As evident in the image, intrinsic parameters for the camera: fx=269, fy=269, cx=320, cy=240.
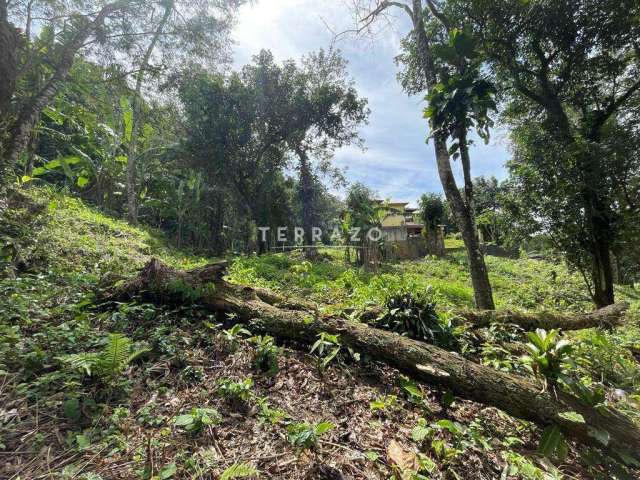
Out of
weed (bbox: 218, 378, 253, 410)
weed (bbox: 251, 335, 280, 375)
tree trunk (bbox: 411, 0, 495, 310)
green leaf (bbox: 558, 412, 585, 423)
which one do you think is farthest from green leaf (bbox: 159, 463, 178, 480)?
tree trunk (bbox: 411, 0, 495, 310)

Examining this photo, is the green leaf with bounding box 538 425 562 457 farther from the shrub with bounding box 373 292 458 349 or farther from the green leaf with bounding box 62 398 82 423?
the green leaf with bounding box 62 398 82 423

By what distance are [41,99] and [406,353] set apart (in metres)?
7.00

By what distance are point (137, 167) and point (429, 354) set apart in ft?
46.2

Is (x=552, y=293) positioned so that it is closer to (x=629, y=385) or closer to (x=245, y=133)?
(x=629, y=385)

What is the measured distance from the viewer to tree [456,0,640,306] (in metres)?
5.48

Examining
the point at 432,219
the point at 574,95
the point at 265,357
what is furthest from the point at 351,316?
the point at 432,219

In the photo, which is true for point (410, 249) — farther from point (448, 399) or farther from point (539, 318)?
point (448, 399)

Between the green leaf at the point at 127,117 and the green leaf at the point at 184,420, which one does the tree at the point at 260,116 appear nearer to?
the green leaf at the point at 127,117

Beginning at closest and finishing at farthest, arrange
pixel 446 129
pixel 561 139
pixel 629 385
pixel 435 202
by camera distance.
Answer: pixel 629 385
pixel 446 129
pixel 561 139
pixel 435 202

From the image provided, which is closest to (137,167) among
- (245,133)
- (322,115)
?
(245,133)

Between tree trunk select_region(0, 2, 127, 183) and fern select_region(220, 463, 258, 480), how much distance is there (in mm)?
5806

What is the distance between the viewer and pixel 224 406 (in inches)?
74.8

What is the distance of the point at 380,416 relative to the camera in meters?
2.04

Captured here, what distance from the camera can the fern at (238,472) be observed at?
1306mm
